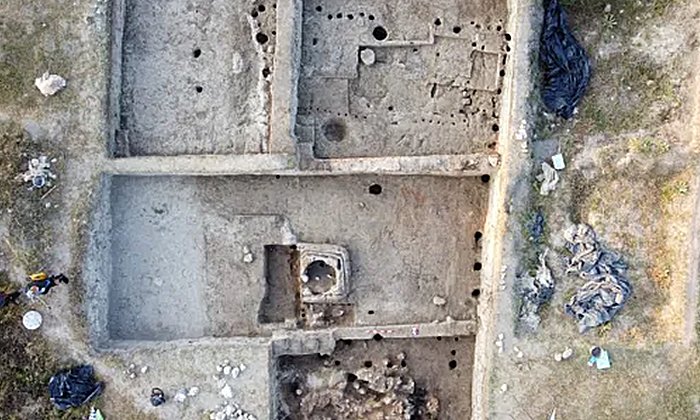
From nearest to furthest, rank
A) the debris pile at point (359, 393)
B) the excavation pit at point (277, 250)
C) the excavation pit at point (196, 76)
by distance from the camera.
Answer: the excavation pit at point (196, 76) < the excavation pit at point (277, 250) < the debris pile at point (359, 393)

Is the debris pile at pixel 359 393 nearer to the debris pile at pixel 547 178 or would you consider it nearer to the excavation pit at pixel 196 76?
the debris pile at pixel 547 178

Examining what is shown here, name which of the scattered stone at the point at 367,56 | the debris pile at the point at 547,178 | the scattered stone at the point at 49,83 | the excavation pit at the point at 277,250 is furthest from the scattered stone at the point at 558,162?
the scattered stone at the point at 49,83

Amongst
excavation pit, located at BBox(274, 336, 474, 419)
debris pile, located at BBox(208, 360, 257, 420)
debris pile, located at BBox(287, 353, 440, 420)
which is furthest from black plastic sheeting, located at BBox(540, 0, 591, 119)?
debris pile, located at BBox(208, 360, 257, 420)

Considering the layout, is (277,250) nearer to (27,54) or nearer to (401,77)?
(401,77)

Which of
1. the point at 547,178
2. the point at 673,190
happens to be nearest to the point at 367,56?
the point at 547,178

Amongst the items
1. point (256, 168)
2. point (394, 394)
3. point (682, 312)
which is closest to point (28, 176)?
point (256, 168)

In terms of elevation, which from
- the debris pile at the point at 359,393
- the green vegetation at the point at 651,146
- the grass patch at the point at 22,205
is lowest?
the debris pile at the point at 359,393

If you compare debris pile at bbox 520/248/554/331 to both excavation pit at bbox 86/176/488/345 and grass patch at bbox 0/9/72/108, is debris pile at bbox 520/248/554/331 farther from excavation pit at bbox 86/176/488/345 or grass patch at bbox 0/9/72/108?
grass patch at bbox 0/9/72/108
